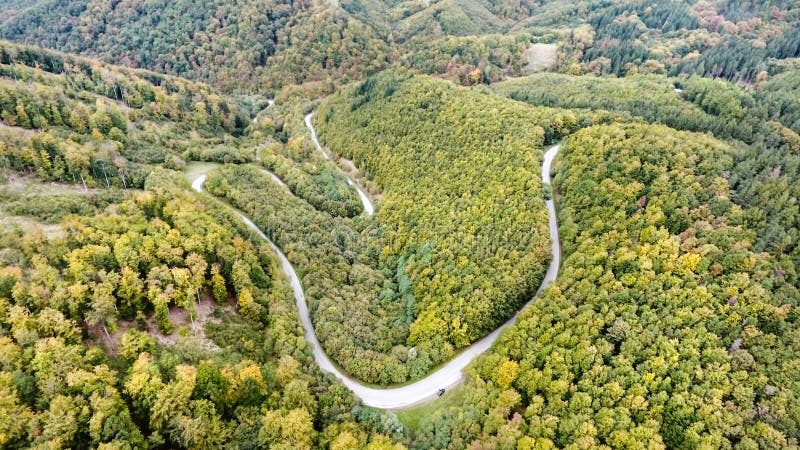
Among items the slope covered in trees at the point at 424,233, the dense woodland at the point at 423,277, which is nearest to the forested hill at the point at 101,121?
the dense woodland at the point at 423,277

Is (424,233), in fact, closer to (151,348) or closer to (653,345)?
(653,345)

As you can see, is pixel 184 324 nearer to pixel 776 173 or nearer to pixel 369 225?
pixel 369 225

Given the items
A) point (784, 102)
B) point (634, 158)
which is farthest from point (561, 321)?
point (784, 102)

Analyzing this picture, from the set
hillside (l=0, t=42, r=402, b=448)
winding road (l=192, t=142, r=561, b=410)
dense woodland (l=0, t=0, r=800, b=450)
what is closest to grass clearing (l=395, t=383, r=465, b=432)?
dense woodland (l=0, t=0, r=800, b=450)

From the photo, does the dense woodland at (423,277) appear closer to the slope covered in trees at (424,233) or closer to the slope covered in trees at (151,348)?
the slope covered in trees at (151,348)

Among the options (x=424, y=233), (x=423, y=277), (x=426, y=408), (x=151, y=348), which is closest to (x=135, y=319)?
(x=151, y=348)
